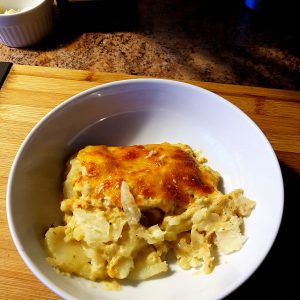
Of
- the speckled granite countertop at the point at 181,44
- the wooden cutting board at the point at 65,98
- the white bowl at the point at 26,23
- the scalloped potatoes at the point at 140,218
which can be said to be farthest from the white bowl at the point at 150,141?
the white bowl at the point at 26,23

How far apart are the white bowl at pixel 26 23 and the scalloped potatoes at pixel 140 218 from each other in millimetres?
712

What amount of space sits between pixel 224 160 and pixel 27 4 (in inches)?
38.2

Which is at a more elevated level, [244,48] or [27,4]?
[27,4]

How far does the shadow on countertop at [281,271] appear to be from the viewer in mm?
857

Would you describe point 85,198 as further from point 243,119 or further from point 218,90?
point 218,90

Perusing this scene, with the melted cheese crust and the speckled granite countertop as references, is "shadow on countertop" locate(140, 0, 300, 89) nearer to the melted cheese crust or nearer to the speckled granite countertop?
the speckled granite countertop

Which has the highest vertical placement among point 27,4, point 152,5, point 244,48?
point 27,4

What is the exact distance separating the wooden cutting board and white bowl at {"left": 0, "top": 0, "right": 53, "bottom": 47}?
217 millimetres

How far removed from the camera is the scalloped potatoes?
2.63ft

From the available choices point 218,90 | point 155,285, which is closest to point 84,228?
point 155,285

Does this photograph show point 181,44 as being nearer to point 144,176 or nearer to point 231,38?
point 231,38

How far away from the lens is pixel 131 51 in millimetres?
1445

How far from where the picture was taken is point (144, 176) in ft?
2.81

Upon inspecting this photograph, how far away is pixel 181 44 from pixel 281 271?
35.7 inches
